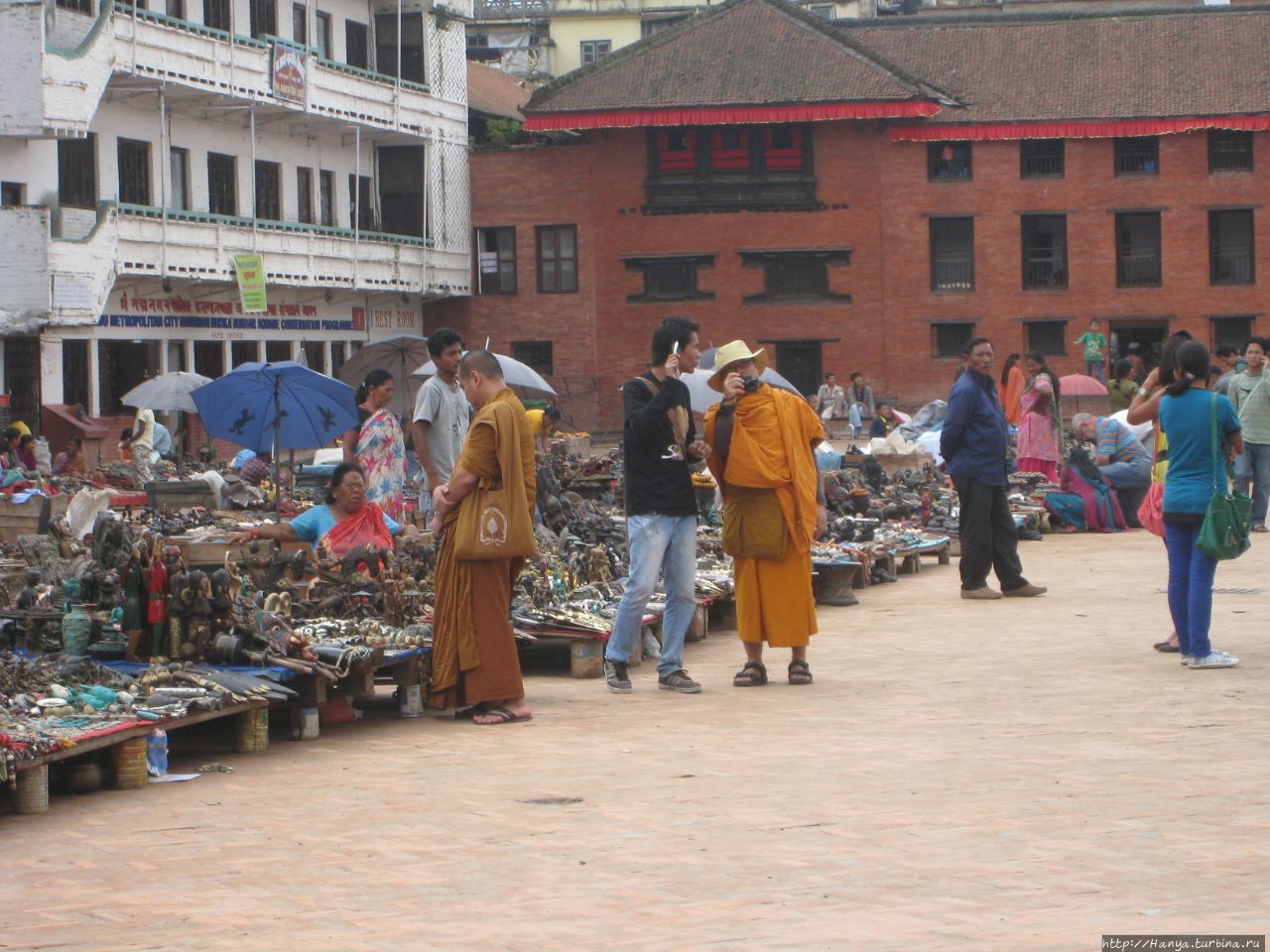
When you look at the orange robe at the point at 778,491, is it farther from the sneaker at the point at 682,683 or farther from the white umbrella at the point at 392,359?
the white umbrella at the point at 392,359

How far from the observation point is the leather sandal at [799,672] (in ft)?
35.4

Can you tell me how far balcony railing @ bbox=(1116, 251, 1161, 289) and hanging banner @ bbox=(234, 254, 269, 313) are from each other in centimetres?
2261

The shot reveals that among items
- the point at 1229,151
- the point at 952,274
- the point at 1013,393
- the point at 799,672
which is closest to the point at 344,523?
the point at 799,672

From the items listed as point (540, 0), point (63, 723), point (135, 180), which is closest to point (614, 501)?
point (63, 723)

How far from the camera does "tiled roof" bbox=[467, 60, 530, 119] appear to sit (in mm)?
54156

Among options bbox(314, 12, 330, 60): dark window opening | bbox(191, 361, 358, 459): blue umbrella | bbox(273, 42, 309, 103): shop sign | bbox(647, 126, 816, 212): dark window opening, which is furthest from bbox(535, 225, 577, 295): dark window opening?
bbox(191, 361, 358, 459): blue umbrella

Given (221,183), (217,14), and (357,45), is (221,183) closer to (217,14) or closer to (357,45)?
(217,14)

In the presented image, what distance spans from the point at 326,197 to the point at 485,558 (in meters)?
36.5

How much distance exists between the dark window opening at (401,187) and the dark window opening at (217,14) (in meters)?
8.54

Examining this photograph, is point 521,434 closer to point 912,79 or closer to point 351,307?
point 351,307

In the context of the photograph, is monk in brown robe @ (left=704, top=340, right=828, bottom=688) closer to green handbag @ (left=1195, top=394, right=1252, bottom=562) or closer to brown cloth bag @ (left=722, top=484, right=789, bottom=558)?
brown cloth bag @ (left=722, top=484, right=789, bottom=558)

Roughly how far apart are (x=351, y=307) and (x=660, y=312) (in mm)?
8401

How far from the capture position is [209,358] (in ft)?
131

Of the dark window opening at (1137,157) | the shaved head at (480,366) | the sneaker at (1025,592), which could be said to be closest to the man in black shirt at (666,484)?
the shaved head at (480,366)
